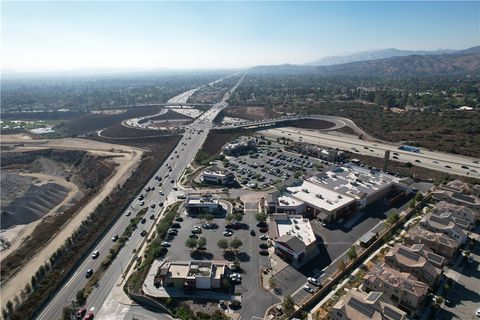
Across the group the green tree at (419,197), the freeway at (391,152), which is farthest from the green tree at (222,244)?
the freeway at (391,152)

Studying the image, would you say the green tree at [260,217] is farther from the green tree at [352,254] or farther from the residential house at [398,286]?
the residential house at [398,286]

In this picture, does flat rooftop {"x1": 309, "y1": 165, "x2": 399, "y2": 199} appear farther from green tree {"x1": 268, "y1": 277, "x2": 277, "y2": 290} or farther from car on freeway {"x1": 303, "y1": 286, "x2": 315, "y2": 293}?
Answer: green tree {"x1": 268, "y1": 277, "x2": 277, "y2": 290}

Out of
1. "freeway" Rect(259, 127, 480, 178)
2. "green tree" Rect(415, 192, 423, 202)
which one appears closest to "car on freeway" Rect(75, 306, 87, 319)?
"green tree" Rect(415, 192, 423, 202)

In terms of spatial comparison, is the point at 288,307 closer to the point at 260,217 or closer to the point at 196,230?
the point at 260,217

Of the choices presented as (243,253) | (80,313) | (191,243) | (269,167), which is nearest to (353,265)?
(243,253)

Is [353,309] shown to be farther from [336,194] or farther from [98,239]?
[98,239]

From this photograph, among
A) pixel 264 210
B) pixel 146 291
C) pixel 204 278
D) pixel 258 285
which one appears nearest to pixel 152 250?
pixel 146 291
